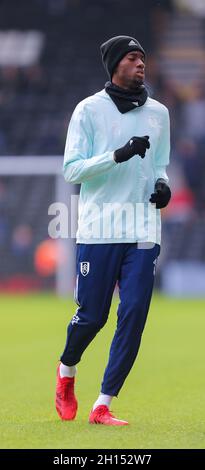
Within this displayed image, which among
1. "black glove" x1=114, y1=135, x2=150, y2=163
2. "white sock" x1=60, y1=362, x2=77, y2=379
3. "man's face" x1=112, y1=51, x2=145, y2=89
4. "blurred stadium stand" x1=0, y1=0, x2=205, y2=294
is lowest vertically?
"white sock" x1=60, y1=362, x2=77, y2=379

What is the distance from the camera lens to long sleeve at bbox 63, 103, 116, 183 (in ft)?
23.6

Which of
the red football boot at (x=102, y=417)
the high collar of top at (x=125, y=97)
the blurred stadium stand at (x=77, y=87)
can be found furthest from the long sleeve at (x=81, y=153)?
the blurred stadium stand at (x=77, y=87)

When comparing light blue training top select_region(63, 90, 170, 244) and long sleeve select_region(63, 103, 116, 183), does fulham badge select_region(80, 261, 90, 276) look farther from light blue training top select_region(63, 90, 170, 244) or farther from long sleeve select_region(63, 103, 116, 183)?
long sleeve select_region(63, 103, 116, 183)

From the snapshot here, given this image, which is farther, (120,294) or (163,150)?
(163,150)

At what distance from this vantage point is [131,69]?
7.33 m

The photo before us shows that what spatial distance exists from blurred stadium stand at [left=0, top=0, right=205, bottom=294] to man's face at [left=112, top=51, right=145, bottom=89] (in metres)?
15.1

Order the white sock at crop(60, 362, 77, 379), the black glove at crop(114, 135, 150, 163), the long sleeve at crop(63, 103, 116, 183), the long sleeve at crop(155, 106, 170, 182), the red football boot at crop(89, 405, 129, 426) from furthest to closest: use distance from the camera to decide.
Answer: the white sock at crop(60, 362, 77, 379) < the long sleeve at crop(155, 106, 170, 182) < the red football boot at crop(89, 405, 129, 426) < the long sleeve at crop(63, 103, 116, 183) < the black glove at crop(114, 135, 150, 163)

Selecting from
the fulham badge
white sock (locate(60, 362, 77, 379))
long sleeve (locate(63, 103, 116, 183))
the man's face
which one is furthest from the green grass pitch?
the man's face

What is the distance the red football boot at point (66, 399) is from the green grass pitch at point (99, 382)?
98 mm

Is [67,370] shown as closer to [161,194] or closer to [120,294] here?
[120,294]

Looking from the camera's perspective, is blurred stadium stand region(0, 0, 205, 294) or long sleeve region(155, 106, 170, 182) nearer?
long sleeve region(155, 106, 170, 182)

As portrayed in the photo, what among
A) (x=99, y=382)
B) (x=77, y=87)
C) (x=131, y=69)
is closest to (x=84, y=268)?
(x=131, y=69)

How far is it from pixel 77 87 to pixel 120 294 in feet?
65.1

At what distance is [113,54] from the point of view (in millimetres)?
7379
